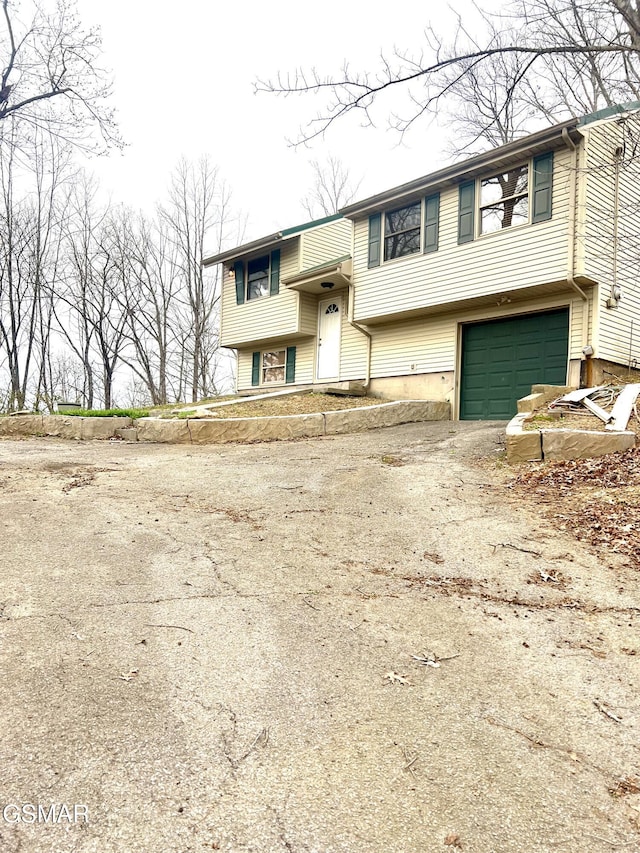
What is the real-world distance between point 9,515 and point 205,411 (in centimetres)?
708

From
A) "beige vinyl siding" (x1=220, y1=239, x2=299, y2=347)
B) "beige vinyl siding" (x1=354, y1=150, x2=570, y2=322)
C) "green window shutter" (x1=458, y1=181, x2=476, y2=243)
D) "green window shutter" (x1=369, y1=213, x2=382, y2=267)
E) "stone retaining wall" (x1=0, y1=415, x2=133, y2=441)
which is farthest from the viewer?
"beige vinyl siding" (x1=220, y1=239, x2=299, y2=347)

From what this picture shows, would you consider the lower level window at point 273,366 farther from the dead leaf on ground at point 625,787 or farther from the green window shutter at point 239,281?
the dead leaf on ground at point 625,787

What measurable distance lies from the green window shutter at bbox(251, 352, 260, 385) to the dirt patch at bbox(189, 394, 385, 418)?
4.82m

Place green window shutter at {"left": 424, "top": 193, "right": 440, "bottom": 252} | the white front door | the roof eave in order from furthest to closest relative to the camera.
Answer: the roof eave < the white front door < green window shutter at {"left": 424, "top": 193, "right": 440, "bottom": 252}

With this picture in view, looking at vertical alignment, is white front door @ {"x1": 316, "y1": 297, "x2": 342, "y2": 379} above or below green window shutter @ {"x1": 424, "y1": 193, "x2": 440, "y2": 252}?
below

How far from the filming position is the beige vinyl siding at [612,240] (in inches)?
402

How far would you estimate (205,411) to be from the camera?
11445 mm

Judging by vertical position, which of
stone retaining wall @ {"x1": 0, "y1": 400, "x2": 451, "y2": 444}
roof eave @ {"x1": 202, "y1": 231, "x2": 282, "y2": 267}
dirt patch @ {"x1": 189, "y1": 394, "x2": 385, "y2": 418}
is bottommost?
stone retaining wall @ {"x1": 0, "y1": 400, "x2": 451, "y2": 444}

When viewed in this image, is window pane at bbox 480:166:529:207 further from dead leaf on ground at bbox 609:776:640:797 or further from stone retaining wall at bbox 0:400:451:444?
dead leaf on ground at bbox 609:776:640:797

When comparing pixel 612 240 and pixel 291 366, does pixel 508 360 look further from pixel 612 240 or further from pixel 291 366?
pixel 291 366

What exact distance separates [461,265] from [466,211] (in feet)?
4.08

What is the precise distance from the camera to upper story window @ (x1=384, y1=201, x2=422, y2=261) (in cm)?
1301

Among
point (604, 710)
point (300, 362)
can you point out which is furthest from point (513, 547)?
point (300, 362)

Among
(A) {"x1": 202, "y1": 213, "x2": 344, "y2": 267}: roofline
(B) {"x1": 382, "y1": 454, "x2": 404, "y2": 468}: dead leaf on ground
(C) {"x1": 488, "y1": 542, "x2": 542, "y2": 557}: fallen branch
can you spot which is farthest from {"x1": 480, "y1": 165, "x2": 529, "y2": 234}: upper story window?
(C) {"x1": 488, "y1": 542, "x2": 542, "y2": 557}: fallen branch
